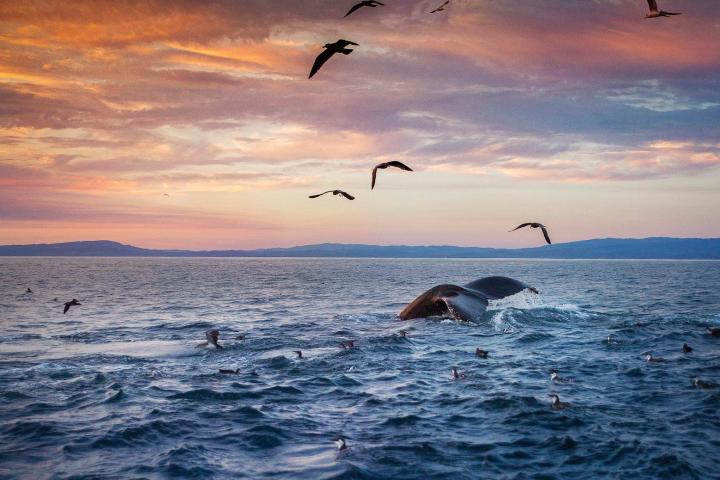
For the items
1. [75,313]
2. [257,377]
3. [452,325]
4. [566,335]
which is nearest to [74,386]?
[257,377]

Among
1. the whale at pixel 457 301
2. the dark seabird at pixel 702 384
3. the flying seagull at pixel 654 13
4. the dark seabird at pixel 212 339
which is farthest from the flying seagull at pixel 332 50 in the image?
the whale at pixel 457 301

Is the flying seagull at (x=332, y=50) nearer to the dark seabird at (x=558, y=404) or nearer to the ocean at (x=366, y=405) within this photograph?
the ocean at (x=366, y=405)

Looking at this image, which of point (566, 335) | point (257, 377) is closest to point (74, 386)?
point (257, 377)

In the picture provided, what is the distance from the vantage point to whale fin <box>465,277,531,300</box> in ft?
98.2

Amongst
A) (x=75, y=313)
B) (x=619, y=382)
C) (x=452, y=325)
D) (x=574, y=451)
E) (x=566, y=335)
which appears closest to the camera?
(x=574, y=451)

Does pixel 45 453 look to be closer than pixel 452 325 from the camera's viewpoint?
Yes

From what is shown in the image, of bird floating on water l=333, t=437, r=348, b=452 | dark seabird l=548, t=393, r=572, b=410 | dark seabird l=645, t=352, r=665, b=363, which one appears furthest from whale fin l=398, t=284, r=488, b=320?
bird floating on water l=333, t=437, r=348, b=452

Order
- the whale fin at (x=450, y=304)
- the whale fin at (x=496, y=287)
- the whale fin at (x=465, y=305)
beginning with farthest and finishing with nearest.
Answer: the whale fin at (x=496, y=287) < the whale fin at (x=450, y=304) < the whale fin at (x=465, y=305)

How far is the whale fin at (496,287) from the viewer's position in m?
29.9

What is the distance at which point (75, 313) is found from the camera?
35.2 m

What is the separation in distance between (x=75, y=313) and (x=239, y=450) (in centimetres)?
2926

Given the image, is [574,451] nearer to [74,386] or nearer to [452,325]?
[74,386]

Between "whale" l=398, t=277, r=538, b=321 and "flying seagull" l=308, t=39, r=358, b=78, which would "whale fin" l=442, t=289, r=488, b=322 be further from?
"flying seagull" l=308, t=39, r=358, b=78

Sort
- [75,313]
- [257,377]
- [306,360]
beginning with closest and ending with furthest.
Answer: [257,377] → [306,360] → [75,313]
